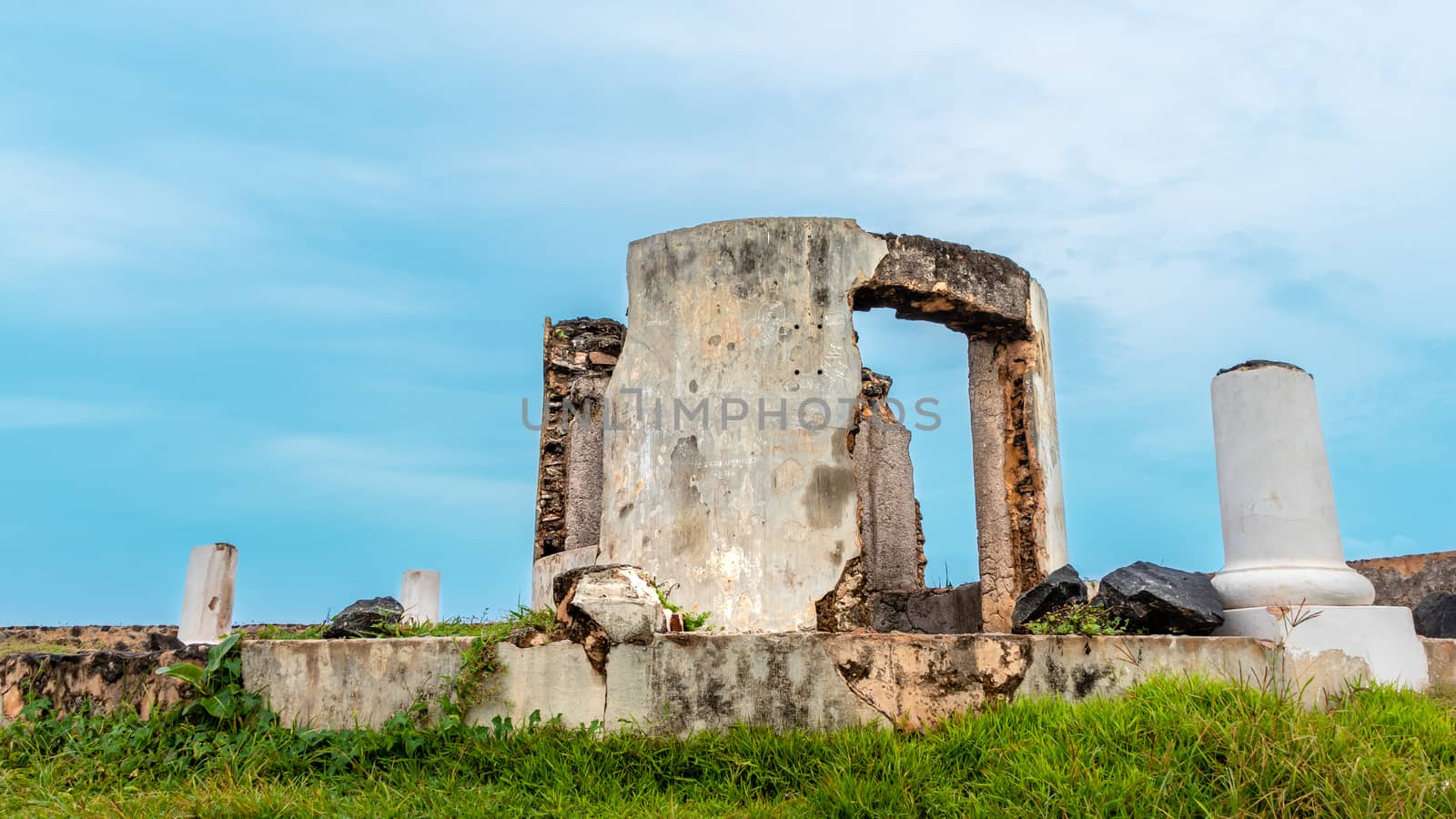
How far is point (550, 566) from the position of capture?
960cm

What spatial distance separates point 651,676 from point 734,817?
0.93 m

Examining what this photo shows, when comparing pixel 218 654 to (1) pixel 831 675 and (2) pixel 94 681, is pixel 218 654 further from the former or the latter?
(1) pixel 831 675

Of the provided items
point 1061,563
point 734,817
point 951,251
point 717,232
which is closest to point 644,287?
point 717,232


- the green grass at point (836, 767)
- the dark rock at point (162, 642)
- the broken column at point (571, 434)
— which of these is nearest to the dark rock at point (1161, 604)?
the green grass at point (836, 767)

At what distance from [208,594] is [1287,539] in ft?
42.2

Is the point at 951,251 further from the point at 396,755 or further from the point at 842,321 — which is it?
the point at 396,755

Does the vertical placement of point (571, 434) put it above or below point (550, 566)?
above

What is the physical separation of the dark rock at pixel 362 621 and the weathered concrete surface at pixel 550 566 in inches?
94.4

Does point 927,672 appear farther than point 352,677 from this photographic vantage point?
No

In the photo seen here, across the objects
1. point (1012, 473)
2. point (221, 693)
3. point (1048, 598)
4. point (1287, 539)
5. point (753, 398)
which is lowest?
point (221, 693)

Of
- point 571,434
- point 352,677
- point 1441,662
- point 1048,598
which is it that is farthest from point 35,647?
point 1441,662

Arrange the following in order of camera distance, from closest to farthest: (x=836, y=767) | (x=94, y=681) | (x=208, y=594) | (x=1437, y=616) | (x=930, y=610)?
(x=836, y=767) → (x=94, y=681) → (x=1437, y=616) → (x=930, y=610) → (x=208, y=594)

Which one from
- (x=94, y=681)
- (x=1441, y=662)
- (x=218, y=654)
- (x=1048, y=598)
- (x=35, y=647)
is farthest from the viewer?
(x=35, y=647)

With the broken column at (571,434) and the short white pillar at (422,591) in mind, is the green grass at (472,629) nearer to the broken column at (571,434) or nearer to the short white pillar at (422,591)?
the broken column at (571,434)
